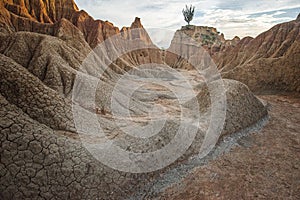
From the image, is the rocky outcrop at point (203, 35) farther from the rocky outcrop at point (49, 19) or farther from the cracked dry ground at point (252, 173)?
the cracked dry ground at point (252, 173)

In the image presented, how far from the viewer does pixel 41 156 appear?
3820mm

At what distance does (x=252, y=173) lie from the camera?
457 centimetres

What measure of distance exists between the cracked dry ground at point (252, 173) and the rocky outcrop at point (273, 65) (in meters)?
5.85

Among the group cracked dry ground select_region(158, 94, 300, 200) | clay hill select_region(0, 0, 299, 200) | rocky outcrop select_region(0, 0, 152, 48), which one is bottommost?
cracked dry ground select_region(158, 94, 300, 200)

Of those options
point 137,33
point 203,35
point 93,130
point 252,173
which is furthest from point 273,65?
point 203,35

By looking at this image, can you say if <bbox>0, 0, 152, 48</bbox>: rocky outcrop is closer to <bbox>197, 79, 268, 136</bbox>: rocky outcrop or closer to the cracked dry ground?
<bbox>197, 79, 268, 136</bbox>: rocky outcrop

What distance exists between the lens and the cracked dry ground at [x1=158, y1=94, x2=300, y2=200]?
395 centimetres

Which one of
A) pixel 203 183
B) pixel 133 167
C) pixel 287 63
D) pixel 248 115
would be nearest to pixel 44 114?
pixel 133 167

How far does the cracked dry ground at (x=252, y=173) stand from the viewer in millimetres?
3953

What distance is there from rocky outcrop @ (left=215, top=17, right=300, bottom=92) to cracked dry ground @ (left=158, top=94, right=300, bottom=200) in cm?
585

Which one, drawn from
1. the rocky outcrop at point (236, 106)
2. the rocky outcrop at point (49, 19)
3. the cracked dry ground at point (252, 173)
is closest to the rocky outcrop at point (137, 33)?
the rocky outcrop at point (49, 19)

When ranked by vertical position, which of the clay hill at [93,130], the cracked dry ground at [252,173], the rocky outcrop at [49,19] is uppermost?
the rocky outcrop at [49,19]

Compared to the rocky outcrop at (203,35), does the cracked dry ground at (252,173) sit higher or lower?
lower

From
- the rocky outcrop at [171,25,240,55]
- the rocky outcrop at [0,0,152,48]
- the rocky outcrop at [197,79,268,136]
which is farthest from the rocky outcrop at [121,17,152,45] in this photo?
the rocky outcrop at [197,79,268,136]
